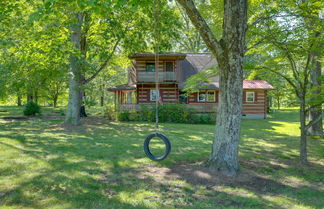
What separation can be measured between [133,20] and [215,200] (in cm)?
1404

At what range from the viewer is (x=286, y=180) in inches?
223

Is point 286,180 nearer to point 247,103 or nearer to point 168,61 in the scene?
point 168,61

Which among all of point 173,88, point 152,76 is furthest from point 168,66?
point 152,76

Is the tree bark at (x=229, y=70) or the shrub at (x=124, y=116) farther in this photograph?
the shrub at (x=124, y=116)

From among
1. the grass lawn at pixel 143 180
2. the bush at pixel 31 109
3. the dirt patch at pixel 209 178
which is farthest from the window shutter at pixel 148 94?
the dirt patch at pixel 209 178

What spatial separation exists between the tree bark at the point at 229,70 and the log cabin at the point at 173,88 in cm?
1571

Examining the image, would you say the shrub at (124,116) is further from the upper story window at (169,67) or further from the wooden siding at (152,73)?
the upper story window at (169,67)

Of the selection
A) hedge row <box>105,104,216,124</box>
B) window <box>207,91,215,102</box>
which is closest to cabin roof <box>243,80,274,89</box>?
window <box>207,91,215,102</box>

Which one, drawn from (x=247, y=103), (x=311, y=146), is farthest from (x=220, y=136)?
(x=247, y=103)

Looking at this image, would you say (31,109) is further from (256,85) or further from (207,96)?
(256,85)

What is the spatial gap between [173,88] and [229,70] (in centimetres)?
1858

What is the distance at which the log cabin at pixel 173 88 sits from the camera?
23.0 m

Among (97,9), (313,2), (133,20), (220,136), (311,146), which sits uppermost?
(133,20)

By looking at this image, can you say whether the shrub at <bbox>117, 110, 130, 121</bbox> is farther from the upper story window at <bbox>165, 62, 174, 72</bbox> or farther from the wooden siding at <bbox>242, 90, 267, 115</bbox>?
the wooden siding at <bbox>242, 90, 267, 115</bbox>
